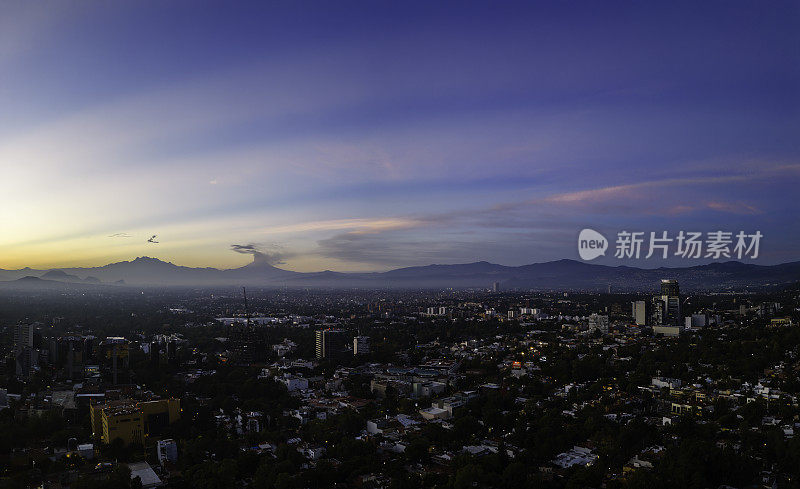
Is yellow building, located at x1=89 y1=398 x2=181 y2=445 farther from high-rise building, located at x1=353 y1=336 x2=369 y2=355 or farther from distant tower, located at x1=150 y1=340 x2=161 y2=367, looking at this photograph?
high-rise building, located at x1=353 y1=336 x2=369 y2=355

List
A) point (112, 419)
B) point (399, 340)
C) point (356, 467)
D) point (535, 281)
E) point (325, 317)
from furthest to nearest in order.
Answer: point (535, 281)
point (325, 317)
point (399, 340)
point (112, 419)
point (356, 467)

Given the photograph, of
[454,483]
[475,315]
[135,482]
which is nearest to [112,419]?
[135,482]

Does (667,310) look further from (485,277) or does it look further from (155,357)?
(485,277)

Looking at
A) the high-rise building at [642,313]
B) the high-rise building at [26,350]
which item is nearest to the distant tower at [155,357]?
the high-rise building at [26,350]

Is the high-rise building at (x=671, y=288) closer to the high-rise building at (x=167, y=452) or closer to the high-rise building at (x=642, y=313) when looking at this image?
the high-rise building at (x=642, y=313)

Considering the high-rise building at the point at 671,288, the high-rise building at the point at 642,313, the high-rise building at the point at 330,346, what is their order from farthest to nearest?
the high-rise building at the point at 671,288 → the high-rise building at the point at 642,313 → the high-rise building at the point at 330,346

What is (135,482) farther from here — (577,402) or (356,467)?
(577,402)
